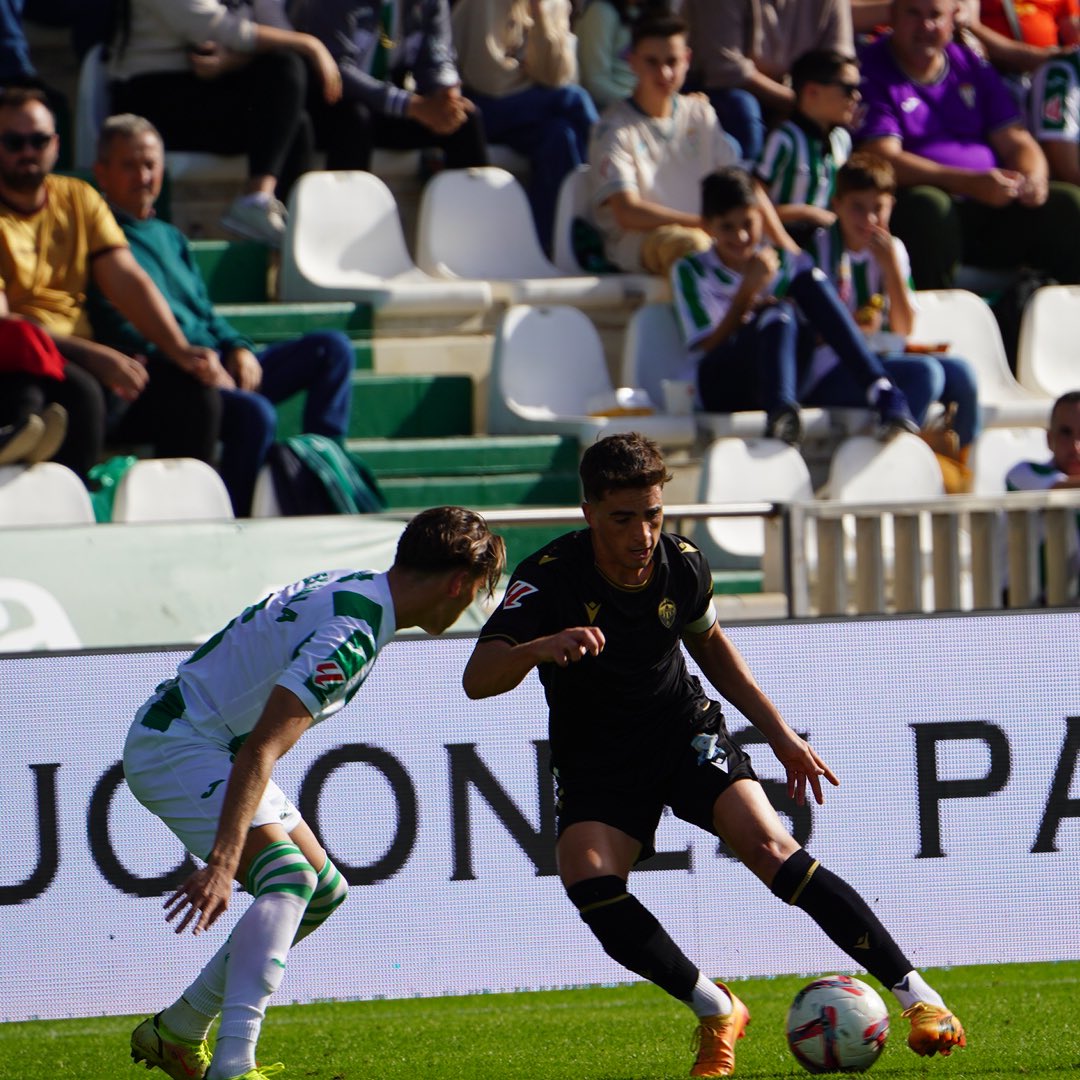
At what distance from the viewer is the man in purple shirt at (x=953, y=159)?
38.0 feet

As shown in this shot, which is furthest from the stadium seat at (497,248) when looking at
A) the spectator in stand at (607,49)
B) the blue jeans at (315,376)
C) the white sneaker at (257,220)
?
the blue jeans at (315,376)

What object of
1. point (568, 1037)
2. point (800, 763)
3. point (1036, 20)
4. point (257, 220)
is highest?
point (1036, 20)

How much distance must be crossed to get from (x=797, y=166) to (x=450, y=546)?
22.5ft

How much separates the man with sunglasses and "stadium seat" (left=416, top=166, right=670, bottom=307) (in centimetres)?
228

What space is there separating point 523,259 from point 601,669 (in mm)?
6280

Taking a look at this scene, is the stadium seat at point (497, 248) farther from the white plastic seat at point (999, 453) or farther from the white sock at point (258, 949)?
the white sock at point (258, 949)

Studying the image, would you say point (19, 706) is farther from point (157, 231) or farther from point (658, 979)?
point (157, 231)

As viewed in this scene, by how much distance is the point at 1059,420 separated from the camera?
8.88m

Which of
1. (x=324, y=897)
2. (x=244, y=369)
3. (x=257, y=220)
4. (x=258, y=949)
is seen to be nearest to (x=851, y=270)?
(x=257, y=220)

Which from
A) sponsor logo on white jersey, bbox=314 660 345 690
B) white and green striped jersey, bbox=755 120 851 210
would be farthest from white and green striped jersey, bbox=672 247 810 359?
sponsor logo on white jersey, bbox=314 660 345 690

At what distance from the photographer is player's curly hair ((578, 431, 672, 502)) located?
4.91m

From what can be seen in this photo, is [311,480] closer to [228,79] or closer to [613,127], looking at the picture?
[228,79]

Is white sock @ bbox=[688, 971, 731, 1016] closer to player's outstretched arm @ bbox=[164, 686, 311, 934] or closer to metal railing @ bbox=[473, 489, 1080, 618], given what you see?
player's outstretched arm @ bbox=[164, 686, 311, 934]

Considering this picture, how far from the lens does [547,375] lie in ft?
34.0
